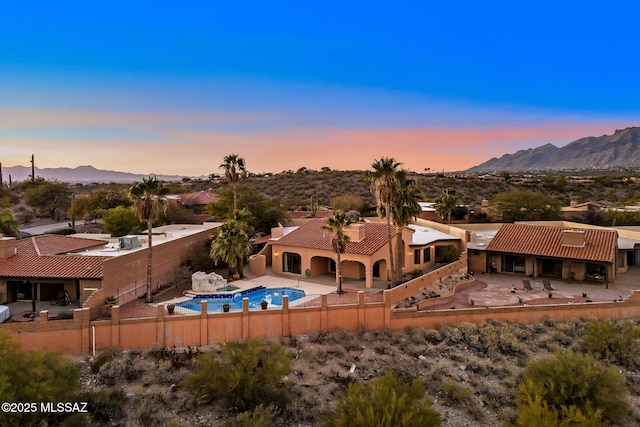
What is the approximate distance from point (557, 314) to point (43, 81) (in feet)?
155

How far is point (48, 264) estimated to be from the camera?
24.7 meters

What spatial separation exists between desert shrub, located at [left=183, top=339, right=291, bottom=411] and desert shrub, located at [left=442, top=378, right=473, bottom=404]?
6609 millimetres

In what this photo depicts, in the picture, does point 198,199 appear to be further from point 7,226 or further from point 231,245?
point 231,245

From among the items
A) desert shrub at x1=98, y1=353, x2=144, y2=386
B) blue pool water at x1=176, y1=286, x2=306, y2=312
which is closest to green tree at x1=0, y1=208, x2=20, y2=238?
blue pool water at x1=176, y1=286, x2=306, y2=312

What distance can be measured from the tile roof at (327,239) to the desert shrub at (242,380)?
13.1 metres

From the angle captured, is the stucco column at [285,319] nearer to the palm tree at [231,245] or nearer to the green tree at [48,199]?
the palm tree at [231,245]

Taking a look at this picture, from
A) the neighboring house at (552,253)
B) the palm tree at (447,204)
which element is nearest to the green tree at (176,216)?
the palm tree at (447,204)

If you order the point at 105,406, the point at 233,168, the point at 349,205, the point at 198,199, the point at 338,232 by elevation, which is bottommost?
the point at 105,406

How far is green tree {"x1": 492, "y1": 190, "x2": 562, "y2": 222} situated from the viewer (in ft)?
167

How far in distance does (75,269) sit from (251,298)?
32.0 ft

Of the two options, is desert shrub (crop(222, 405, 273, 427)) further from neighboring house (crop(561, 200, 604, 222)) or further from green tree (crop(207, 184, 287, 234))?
neighboring house (crop(561, 200, 604, 222))

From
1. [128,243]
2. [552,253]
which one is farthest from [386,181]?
[128,243]

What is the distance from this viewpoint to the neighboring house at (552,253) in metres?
30.9

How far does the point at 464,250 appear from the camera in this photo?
35.2m
